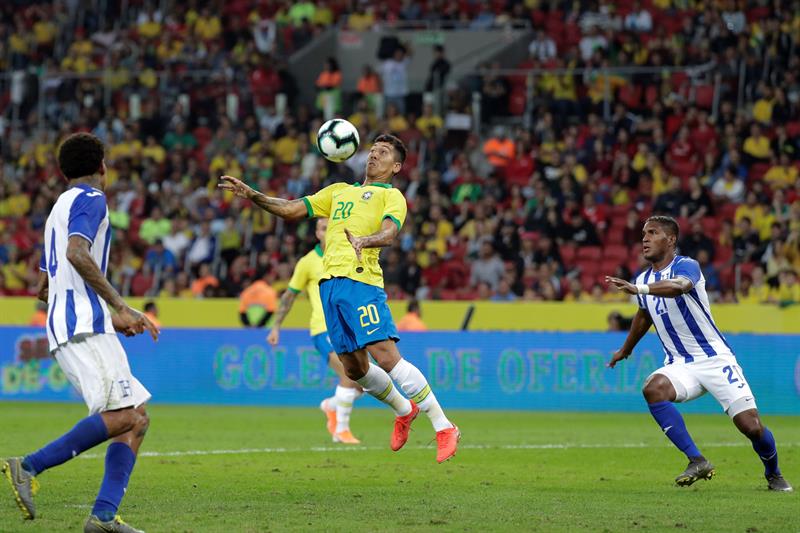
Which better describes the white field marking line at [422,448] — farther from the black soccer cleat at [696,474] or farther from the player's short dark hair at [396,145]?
the black soccer cleat at [696,474]

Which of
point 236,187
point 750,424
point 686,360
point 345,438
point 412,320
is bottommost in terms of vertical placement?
point 345,438

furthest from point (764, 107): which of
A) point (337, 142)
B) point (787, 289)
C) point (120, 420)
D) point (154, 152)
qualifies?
point (120, 420)

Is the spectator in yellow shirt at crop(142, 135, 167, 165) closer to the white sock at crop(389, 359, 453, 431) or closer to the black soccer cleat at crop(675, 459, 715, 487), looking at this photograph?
the white sock at crop(389, 359, 453, 431)

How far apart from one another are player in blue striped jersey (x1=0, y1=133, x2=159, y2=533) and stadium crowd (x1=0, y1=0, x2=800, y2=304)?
1545 cm

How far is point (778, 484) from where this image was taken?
10055mm

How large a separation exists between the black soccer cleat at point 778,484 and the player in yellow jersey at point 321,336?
5.27 metres

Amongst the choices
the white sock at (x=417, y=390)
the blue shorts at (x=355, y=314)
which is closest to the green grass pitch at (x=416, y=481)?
the white sock at (x=417, y=390)

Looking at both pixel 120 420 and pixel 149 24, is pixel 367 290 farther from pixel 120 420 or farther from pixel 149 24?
pixel 149 24

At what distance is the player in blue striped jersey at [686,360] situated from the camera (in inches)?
392

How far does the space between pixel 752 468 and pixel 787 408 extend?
746cm

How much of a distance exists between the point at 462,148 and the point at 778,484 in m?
18.1

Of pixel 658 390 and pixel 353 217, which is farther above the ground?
pixel 353 217

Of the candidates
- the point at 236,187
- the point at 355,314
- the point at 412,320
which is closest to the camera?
the point at 236,187

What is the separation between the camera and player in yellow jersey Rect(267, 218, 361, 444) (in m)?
14.4
